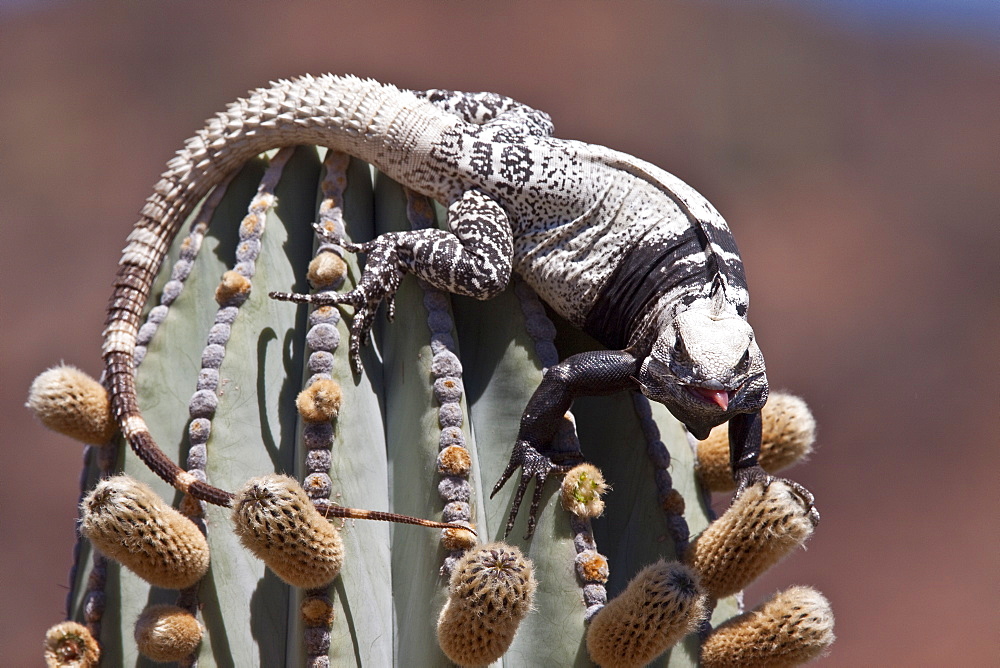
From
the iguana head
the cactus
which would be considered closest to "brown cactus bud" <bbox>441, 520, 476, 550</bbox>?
the cactus

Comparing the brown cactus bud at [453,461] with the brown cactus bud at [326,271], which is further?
the brown cactus bud at [326,271]

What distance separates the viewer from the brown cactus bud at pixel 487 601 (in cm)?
102

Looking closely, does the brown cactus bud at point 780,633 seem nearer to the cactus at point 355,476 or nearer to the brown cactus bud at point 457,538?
the cactus at point 355,476

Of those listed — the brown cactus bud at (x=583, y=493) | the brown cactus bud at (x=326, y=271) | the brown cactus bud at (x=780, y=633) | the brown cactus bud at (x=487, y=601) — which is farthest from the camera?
the brown cactus bud at (x=326, y=271)

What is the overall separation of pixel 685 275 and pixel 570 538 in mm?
522

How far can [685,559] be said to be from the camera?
4.11 feet

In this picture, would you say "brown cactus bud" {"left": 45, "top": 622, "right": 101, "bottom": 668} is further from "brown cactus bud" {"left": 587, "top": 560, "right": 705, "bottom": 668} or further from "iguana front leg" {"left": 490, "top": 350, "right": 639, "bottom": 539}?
"brown cactus bud" {"left": 587, "top": 560, "right": 705, "bottom": 668}

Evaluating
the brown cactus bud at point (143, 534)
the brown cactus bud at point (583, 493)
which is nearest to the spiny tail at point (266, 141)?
the brown cactus bud at point (143, 534)

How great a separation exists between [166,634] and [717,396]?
0.87m

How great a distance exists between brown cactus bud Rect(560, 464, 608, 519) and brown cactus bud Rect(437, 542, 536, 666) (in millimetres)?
210

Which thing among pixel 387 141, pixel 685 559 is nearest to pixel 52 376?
pixel 387 141

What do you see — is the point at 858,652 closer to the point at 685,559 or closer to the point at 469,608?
the point at 685,559

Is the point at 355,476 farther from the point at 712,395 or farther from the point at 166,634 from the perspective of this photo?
the point at 712,395

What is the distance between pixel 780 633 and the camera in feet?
3.70
